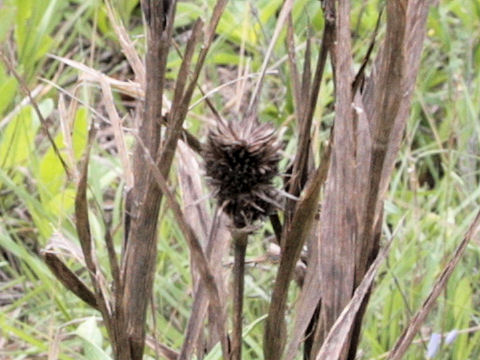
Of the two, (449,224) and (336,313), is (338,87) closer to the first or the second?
(336,313)

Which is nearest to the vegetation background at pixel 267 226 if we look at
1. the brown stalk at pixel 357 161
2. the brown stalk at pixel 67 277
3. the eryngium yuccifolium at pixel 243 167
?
the brown stalk at pixel 67 277

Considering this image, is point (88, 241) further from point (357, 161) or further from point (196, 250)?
point (357, 161)

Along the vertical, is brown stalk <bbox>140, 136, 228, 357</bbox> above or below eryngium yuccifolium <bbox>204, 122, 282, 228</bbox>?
below

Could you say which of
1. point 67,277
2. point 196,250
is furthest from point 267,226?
point 196,250

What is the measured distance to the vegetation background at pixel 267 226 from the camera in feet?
4.86

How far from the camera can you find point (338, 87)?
2.96 feet

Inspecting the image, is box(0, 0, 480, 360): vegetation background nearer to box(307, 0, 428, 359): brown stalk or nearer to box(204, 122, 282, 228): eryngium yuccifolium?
box(307, 0, 428, 359): brown stalk

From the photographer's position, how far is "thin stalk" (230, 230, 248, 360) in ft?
2.79

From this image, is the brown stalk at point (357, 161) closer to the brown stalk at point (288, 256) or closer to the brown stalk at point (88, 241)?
the brown stalk at point (288, 256)

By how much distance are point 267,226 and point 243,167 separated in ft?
3.58

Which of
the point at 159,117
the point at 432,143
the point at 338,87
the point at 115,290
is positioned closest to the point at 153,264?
the point at 115,290

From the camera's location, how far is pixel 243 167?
2.60 feet

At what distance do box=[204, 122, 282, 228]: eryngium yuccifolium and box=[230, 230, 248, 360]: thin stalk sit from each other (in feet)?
0.09

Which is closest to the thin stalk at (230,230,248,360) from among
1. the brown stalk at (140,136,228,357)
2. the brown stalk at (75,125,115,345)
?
the brown stalk at (140,136,228,357)
